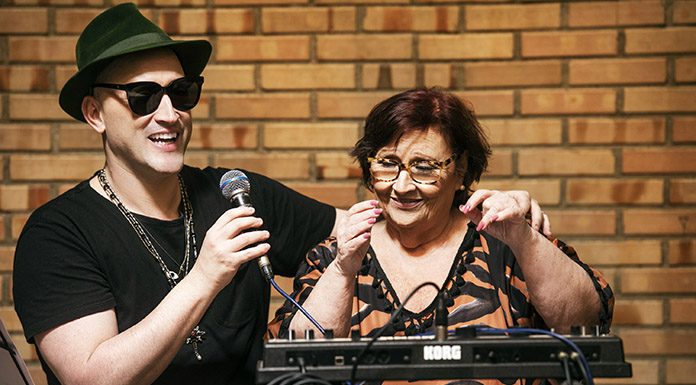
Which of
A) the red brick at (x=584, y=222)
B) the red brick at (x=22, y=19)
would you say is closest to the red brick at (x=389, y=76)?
the red brick at (x=584, y=222)

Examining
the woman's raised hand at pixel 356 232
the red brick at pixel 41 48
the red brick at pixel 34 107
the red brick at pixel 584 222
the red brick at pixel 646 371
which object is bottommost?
the red brick at pixel 646 371

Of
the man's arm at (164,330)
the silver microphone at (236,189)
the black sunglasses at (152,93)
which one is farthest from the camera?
the black sunglasses at (152,93)

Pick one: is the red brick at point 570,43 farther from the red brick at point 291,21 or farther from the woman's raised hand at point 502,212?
the woman's raised hand at point 502,212

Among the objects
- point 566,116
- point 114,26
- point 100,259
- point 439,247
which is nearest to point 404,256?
point 439,247

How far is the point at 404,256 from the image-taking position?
2449 mm

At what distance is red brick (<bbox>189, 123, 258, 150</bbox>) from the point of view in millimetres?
3371

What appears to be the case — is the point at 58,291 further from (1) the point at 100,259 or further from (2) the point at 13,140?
(2) the point at 13,140

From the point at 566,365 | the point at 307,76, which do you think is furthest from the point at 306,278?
the point at 307,76

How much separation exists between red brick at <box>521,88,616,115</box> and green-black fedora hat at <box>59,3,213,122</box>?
131cm

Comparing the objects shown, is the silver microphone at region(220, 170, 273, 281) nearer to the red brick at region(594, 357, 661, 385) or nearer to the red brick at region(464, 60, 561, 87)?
the red brick at region(464, 60, 561, 87)

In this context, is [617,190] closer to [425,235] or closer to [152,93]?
[425,235]

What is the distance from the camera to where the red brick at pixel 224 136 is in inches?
133

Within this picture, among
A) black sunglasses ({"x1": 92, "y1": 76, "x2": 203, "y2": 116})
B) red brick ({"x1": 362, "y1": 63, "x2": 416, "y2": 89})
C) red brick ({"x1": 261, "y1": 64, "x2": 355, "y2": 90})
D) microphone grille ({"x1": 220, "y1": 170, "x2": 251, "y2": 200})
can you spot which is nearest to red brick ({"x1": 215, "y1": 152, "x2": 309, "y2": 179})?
red brick ({"x1": 261, "y1": 64, "x2": 355, "y2": 90})

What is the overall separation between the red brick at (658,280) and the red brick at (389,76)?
1.00m
